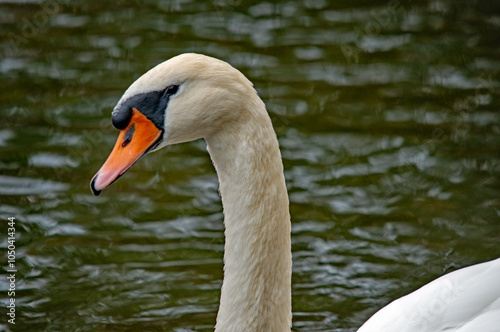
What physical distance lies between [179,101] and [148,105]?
0.11 meters

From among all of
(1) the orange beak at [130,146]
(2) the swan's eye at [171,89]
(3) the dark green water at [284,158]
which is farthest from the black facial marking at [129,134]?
(3) the dark green water at [284,158]

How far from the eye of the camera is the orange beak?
3.24 m

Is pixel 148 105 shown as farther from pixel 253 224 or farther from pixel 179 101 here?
pixel 253 224

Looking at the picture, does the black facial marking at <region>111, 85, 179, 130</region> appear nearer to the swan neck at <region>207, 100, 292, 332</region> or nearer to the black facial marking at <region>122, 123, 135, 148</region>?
the black facial marking at <region>122, 123, 135, 148</region>

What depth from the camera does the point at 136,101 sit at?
10.6ft

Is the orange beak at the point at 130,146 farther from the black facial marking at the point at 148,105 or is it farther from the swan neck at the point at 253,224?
the swan neck at the point at 253,224

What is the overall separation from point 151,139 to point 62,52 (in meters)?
4.84

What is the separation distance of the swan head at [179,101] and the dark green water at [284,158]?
1.81 meters

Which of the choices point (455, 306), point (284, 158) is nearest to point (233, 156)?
point (455, 306)

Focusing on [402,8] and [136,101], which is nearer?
[136,101]

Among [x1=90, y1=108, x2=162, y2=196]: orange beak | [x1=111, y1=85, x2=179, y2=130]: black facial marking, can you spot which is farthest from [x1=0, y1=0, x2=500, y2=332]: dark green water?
[x1=111, y1=85, x2=179, y2=130]: black facial marking

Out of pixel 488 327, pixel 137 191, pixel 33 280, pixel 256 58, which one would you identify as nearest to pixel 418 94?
pixel 256 58

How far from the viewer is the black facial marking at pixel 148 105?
322 centimetres

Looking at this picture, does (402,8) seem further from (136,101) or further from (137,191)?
(136,101)
